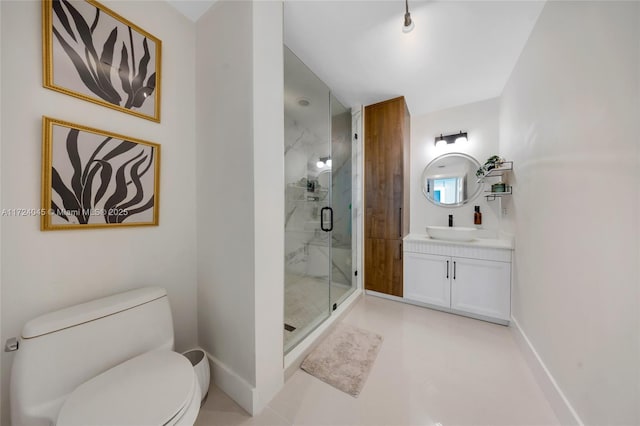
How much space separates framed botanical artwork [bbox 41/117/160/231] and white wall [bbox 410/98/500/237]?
3.03 metres

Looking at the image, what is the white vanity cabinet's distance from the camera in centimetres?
211

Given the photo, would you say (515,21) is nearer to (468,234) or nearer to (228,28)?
(468,234)

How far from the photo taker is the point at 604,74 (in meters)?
0.92

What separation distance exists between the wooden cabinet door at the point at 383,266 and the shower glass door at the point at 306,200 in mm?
734

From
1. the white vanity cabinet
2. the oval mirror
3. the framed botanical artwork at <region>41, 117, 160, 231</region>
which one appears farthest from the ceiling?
the white vanity cabinet

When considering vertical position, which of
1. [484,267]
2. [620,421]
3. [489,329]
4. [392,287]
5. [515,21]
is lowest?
[489,329]

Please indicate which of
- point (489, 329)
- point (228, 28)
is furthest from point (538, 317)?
point (228, 28)

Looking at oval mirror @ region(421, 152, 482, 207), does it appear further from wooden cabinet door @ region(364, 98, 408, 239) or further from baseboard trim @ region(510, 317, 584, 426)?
baseboard trim @ region(510, 317, 584, 426)

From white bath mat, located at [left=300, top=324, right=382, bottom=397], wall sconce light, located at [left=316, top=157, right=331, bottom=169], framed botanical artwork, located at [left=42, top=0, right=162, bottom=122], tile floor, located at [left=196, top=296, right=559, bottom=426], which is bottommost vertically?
tile floor, located at [left=196, top=296, right=559, bottom=426]

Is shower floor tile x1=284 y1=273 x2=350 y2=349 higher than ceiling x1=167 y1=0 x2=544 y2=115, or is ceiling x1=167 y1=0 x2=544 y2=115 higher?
ceiling x1=167 y1=0 x2=544 y2=115

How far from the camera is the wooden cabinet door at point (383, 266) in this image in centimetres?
264

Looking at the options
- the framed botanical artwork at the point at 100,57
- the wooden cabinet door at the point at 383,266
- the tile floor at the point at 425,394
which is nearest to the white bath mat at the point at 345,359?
the tile floor at the point at 425,394

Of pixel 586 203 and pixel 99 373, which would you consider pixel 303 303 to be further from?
pixel 586 203

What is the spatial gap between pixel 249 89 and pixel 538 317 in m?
2.47
